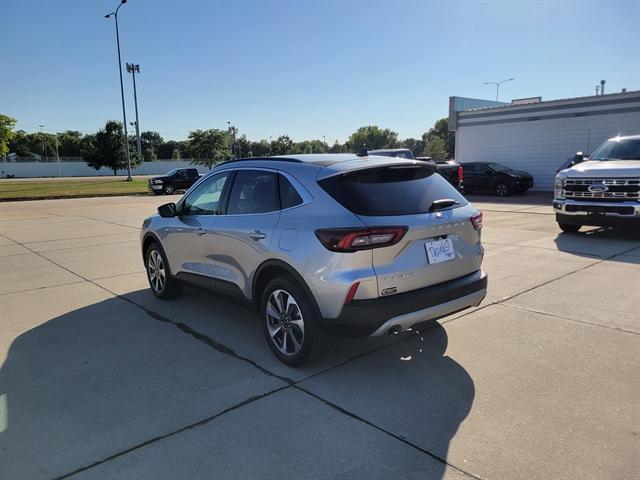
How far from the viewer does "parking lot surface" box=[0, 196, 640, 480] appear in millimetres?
2715

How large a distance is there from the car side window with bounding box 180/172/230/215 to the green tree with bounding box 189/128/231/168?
5701cm

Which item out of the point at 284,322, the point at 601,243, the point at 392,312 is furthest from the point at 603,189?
the point at 284,322

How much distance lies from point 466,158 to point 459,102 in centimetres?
359

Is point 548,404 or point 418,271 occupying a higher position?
point 418,271

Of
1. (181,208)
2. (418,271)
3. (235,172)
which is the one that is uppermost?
(235,172)

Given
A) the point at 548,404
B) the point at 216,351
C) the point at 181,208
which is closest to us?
the point at 548,404

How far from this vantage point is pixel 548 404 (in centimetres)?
328

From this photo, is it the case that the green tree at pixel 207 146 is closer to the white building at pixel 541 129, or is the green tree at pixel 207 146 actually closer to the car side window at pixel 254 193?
the white building at pixel 541 129

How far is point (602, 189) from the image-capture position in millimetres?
9086

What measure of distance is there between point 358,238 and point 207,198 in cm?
232

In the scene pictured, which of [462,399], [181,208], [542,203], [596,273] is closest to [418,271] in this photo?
[462,399]

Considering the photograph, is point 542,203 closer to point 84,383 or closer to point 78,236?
point 78,236

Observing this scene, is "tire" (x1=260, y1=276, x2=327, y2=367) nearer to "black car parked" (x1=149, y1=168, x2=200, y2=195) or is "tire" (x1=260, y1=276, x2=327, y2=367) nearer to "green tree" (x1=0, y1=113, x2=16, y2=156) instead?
"black car parked" (x1=149, y1=168, x2=200, y2=195)

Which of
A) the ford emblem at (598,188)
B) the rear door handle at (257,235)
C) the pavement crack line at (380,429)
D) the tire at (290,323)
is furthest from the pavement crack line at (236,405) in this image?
the ford emblem at (598,188)
